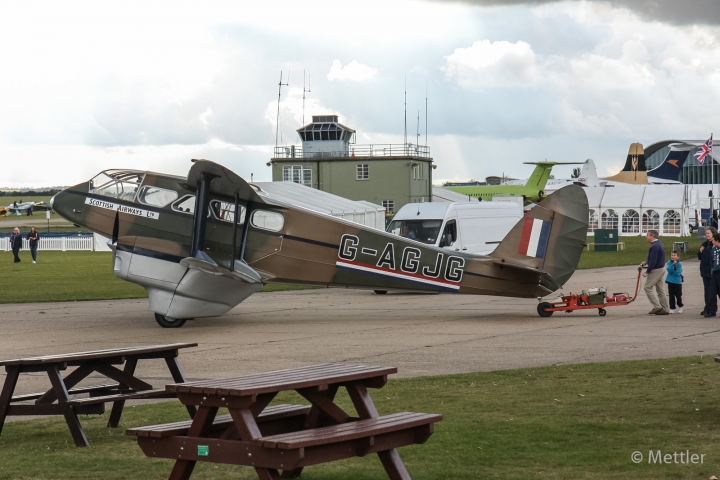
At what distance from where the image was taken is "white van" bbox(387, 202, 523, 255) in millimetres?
27062

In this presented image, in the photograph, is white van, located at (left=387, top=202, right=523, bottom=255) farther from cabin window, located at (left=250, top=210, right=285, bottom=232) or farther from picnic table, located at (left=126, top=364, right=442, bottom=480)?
picnic table, located at (left=126, top=364, right=442, bottom=480)

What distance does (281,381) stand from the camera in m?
5.85

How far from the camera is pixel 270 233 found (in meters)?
18.5

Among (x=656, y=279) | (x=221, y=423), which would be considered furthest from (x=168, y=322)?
(x=221, y=423)

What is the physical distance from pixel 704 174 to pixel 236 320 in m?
133

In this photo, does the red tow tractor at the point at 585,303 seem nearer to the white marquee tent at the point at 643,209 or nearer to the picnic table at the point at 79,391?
the picnic table at the point at 79,391

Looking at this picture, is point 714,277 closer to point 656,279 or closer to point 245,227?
point 656,279

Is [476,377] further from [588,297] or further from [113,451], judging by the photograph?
[588,297]

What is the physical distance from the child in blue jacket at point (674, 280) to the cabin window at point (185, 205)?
35.3 feet

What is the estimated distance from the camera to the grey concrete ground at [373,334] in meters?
13.0

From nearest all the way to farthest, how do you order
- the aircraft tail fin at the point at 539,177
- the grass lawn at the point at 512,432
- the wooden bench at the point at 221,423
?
the wooden bench at the point at 221,423, the grass lawn at the point at 512,432, the aircraft tail fin at the point at 539,177

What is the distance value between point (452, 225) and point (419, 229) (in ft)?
3.55

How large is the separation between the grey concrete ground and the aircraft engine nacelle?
485 mm

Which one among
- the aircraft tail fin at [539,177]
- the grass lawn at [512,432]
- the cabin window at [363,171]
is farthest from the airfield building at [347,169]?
the grass lawn at [512,432]
